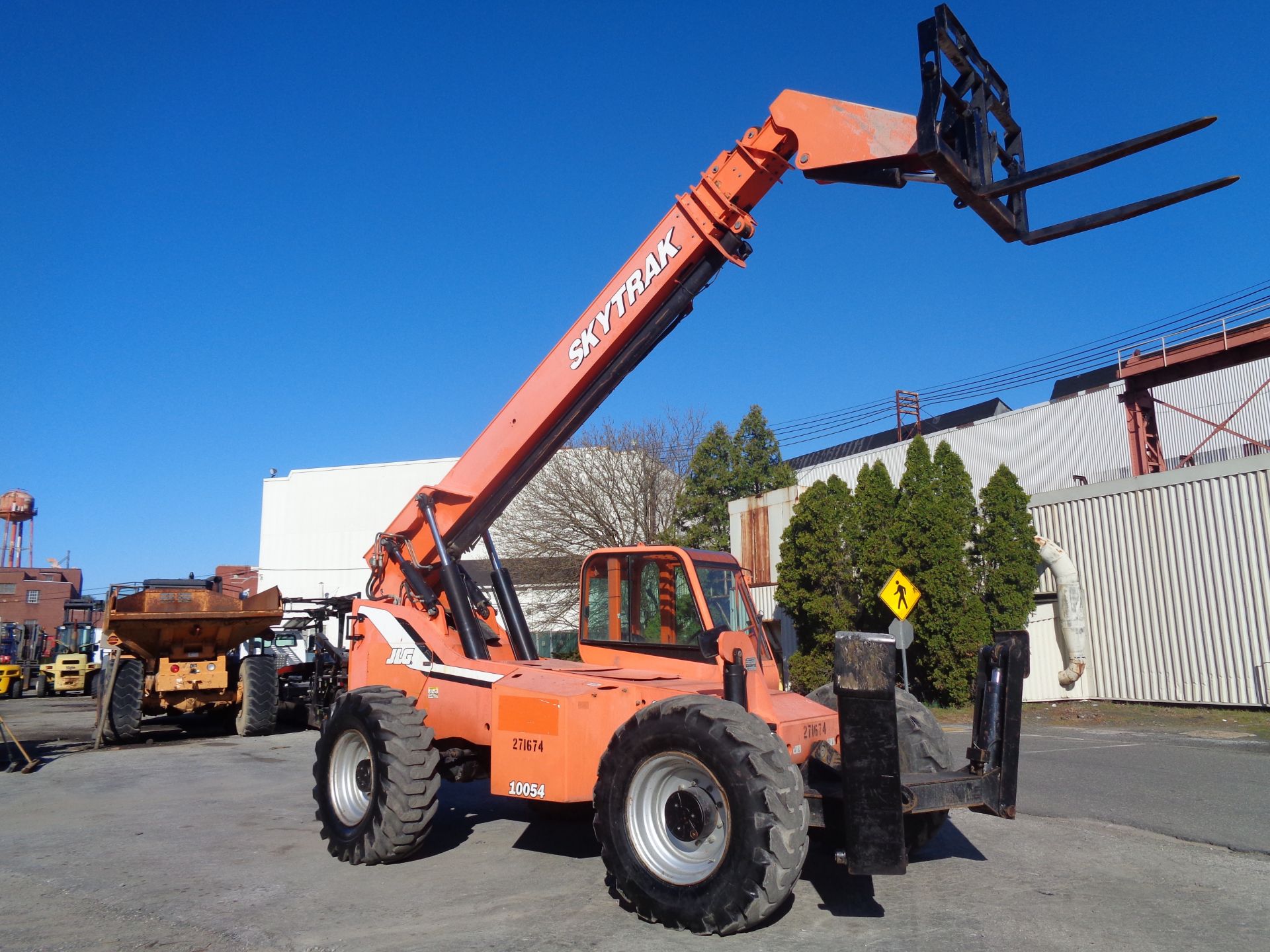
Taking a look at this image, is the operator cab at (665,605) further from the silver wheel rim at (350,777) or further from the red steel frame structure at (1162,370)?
the red steel frame structure at (1162,370)

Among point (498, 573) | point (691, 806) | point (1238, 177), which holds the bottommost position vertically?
point (691, 806)

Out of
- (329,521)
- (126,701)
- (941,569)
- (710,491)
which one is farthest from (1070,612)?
(329,521)

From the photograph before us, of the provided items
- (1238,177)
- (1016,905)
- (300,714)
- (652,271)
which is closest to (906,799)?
(1016,905)

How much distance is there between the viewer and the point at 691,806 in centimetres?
565

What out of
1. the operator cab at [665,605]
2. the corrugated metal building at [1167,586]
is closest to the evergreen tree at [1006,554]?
the corrugated metal building at [1167,586]

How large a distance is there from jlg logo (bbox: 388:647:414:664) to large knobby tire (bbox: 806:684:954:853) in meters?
3.56

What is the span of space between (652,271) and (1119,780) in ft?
28.6

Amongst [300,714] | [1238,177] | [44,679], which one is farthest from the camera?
[44,679]

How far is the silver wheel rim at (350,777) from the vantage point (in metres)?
7.69

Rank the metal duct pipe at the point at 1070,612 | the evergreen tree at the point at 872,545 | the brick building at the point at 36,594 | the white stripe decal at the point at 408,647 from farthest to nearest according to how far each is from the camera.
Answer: the brick building at the point at 36,594
the evergreen tree at the point at 872,545
the metal duct pipe at the point at 1070,612
the white stripe decal at the point at 408,647

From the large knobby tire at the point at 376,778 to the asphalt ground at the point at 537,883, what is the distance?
0.23 meters

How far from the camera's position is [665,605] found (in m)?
7.36

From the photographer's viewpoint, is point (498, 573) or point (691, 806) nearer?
point (691, 806)

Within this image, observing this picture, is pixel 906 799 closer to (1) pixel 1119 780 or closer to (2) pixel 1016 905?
(2) pixel 1016 905
